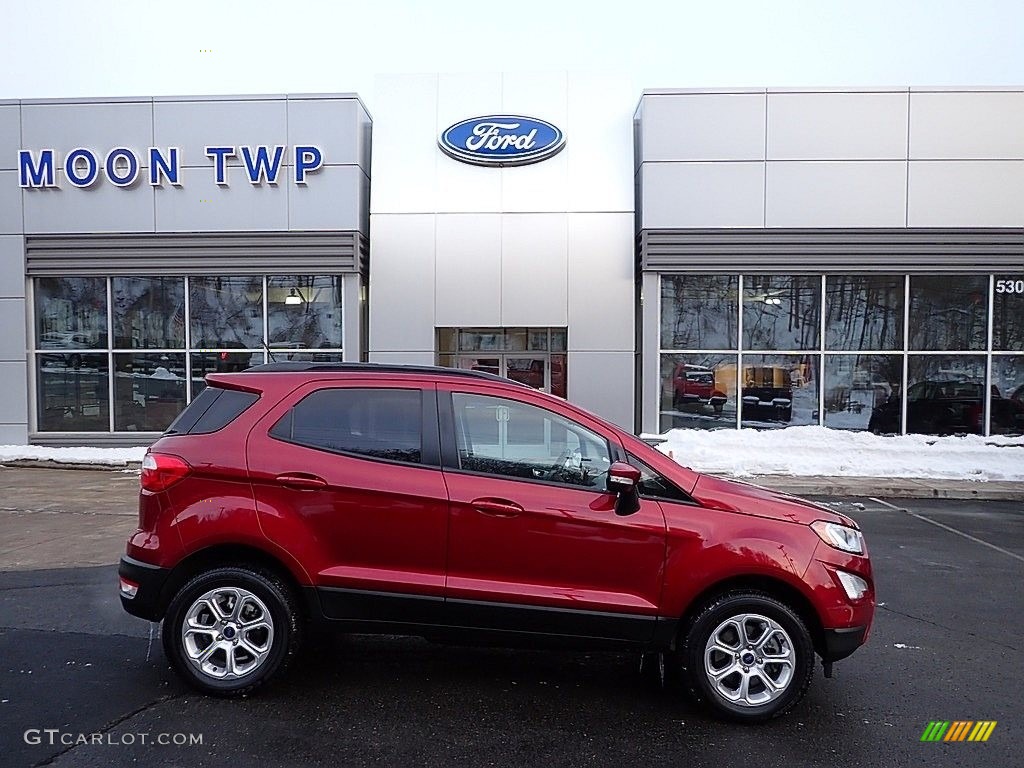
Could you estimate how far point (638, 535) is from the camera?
3.93m

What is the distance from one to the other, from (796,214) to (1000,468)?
5827 mm

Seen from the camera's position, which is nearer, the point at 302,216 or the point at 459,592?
the point at 459,592

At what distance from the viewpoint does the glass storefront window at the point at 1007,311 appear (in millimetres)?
14391

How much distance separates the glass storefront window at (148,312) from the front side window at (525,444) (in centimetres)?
1273

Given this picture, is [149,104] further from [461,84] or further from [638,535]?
[638,535]

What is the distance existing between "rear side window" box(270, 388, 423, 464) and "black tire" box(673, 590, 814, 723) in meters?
1.79

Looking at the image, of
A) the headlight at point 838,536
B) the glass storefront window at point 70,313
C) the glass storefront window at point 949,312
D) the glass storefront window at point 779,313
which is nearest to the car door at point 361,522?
the headlight at point 838,536

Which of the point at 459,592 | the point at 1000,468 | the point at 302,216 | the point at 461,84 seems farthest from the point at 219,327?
the point at 1000,468

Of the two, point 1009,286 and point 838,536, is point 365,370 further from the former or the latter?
point 1009,286

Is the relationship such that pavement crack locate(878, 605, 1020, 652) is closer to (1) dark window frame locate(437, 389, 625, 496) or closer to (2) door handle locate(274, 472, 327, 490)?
(1) dark window frame locate(437, 389, 625, 496)

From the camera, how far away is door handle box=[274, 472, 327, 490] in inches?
159

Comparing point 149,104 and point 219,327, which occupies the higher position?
point 149,104

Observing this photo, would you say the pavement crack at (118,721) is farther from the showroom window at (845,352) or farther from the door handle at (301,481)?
the showroom window at (845,352)

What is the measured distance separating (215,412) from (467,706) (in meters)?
2.22
